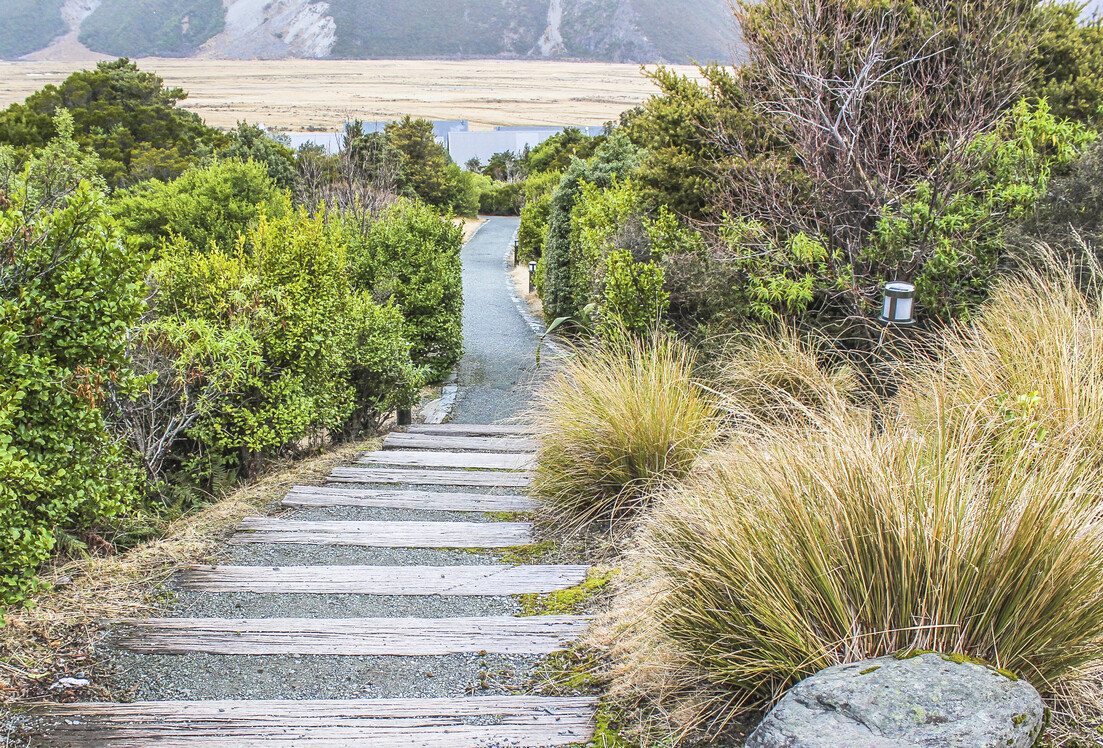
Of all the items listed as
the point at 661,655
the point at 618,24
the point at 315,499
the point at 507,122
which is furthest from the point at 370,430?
the point at 618,24

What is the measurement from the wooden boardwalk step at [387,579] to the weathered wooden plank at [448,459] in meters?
1.86

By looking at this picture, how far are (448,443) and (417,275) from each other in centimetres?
468

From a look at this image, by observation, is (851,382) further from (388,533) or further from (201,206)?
(201,206)

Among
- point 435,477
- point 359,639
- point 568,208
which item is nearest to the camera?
point 359,639

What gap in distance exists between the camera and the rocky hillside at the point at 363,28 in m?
102

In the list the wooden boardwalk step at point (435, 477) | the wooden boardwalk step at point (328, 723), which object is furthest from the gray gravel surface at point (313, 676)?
the wooden boardwalk step at point (435, 477)

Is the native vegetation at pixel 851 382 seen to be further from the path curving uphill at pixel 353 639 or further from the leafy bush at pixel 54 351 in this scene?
the leafy bush at pixel 54 351

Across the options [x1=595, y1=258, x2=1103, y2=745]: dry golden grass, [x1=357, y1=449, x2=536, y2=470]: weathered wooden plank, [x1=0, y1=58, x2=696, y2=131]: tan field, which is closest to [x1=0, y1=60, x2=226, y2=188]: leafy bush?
[x1=357, y1=449, x2=536, y2=470]: weathered wooden plank

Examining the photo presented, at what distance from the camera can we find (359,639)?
2.87 metres

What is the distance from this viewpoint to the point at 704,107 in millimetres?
8156

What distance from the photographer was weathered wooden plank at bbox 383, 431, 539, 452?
6277mm

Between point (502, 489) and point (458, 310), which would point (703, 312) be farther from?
point (458, 310)

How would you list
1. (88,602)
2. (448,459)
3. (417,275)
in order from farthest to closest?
(417,275)
(448,459)
(88,602)

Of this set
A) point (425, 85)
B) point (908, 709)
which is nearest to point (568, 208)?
point (908, 709)
